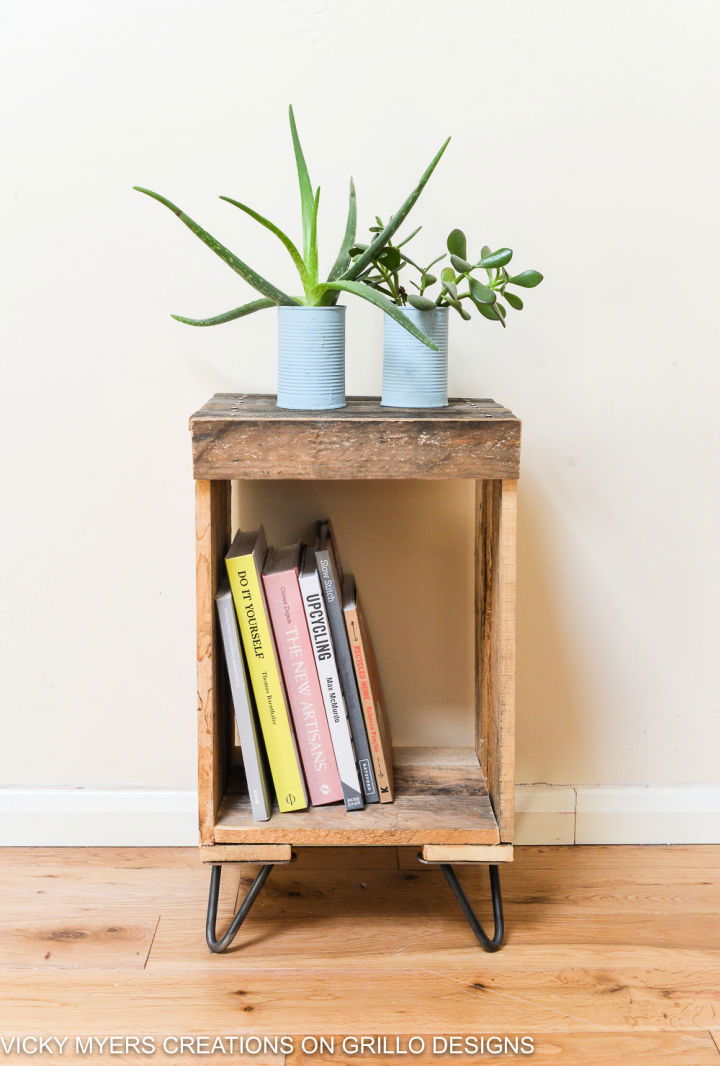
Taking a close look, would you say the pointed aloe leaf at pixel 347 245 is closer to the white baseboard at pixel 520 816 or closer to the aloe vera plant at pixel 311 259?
the aloe vera plant at pixel 311 259

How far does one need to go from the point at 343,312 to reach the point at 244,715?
465 millimetres

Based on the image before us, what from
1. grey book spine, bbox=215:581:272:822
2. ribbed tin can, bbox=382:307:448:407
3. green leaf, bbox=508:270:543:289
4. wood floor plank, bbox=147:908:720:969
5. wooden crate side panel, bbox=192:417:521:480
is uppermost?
green leaf, bbox=508:270:543:289

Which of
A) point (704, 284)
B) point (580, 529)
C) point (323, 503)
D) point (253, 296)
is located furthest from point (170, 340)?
point (704, 284)

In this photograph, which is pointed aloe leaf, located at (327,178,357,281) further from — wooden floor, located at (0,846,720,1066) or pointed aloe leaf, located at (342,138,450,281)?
wooden floor, located at (0,846,720,1066)

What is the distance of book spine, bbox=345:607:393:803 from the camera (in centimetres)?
112

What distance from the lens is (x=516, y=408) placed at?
1330 millimetres

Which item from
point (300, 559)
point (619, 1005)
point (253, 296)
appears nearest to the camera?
point (619, 1005)

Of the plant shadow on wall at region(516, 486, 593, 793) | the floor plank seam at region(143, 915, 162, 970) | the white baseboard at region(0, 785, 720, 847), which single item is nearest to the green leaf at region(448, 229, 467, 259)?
the plant shadow on wall at region(516, 486, 593, 793)

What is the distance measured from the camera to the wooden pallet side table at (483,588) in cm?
102

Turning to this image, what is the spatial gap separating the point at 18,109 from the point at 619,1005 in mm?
1270

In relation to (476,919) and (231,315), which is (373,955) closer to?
(476,919)

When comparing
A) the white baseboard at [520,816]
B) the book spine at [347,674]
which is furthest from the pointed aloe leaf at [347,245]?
the white baseboard at [520,816]

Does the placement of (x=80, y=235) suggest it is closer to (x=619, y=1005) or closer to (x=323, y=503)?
(x=323, y=503)

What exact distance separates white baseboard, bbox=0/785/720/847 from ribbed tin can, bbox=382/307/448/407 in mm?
601
